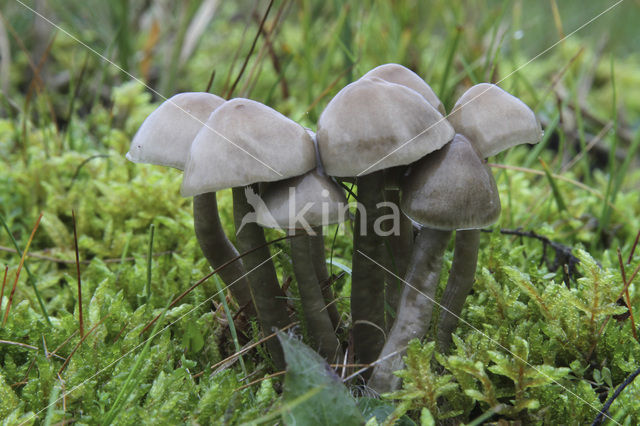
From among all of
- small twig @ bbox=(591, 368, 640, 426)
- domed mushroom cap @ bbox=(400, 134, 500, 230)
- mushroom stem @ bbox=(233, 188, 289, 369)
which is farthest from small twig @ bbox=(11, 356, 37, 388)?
small twig @ bbox=(591, 368, 640, 426)

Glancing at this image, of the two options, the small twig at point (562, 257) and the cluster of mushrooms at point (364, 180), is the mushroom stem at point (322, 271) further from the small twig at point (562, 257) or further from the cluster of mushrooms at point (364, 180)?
the small twig at point (562, 257)

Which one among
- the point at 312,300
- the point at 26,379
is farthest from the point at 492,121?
the point at 26,379

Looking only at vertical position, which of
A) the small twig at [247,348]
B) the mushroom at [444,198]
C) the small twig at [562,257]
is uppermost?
the mushroom at [444,198]

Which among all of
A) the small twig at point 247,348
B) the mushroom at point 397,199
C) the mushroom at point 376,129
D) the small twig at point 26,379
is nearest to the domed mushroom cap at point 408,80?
the mushroom at point 397,199

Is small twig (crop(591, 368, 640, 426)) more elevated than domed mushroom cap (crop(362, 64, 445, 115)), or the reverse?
domed mushroom cap (crop(362, 64, 445, 115))

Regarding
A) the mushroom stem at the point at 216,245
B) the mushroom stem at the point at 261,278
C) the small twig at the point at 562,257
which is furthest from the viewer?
the small twig at the point at 562,257

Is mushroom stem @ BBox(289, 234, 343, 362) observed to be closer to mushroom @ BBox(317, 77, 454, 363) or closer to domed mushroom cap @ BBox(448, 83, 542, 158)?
mushroom @ BBox(317, 77, 454, 363)

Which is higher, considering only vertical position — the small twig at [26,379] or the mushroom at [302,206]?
the mushroom at [302,206]
